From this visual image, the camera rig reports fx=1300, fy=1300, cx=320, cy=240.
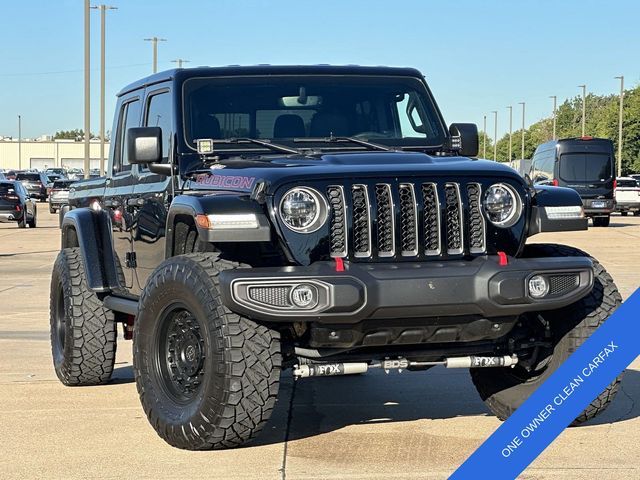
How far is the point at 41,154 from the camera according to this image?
177 metres

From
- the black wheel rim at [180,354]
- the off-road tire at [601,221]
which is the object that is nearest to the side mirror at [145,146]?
the black wheel rim at [180,354]

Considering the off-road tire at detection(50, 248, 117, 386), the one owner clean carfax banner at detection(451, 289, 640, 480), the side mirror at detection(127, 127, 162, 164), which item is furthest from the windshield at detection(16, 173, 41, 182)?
the one owner clean carfax banner at detection(451, 289, 640, 480)

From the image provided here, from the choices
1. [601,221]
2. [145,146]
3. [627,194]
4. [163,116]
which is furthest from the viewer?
[627,194]

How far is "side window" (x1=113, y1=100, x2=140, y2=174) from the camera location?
8647 mm

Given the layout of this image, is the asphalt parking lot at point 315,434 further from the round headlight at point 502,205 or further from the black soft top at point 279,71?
the black soft top at point 279,71

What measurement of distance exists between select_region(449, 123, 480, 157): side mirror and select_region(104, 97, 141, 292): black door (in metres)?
2.05

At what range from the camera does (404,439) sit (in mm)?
6660

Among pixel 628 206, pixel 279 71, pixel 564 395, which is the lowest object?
pixel 628 206

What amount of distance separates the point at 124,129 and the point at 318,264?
11.0ft

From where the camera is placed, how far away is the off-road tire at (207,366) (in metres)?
6.00

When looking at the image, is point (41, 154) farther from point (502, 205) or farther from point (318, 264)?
point (318, 264)

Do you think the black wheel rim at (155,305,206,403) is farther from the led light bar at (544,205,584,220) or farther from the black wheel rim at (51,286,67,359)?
the black wheel rim at (51,286,67,359)

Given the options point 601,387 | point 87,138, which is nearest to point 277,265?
point 601,387

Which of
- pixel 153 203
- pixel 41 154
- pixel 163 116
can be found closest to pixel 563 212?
pixel 153 203
